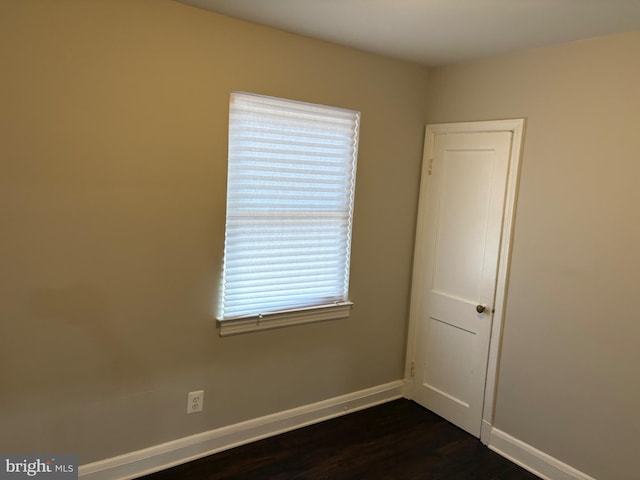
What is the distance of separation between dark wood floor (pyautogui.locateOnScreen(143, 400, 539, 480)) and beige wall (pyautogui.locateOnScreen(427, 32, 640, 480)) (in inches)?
12.0

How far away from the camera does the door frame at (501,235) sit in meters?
2.73

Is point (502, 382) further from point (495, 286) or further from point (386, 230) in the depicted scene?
point (386, 230)

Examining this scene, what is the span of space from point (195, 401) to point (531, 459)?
1.96 m

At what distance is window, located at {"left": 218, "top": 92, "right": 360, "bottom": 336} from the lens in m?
2.54

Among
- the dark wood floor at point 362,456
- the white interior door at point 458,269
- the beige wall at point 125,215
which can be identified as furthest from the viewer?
the white interior door at point 458,269

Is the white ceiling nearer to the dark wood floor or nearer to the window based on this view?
the window

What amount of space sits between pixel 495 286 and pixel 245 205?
63.1 inches

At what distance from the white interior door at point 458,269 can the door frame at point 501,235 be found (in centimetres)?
1

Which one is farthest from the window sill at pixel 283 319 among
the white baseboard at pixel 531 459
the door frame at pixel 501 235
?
the white baseboard at pixel 531 459

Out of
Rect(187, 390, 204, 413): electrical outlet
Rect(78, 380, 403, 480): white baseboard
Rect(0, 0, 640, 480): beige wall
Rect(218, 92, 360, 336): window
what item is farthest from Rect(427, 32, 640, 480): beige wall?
Rect(187, 390, 204, 413): electrical outlet

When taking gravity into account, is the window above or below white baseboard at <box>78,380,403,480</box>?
above

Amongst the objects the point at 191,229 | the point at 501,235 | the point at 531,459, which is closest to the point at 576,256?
the point at 501,235

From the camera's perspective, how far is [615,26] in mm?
2176

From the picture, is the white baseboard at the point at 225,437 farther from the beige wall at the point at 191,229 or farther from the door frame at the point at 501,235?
the door frame at the point at 501,235
